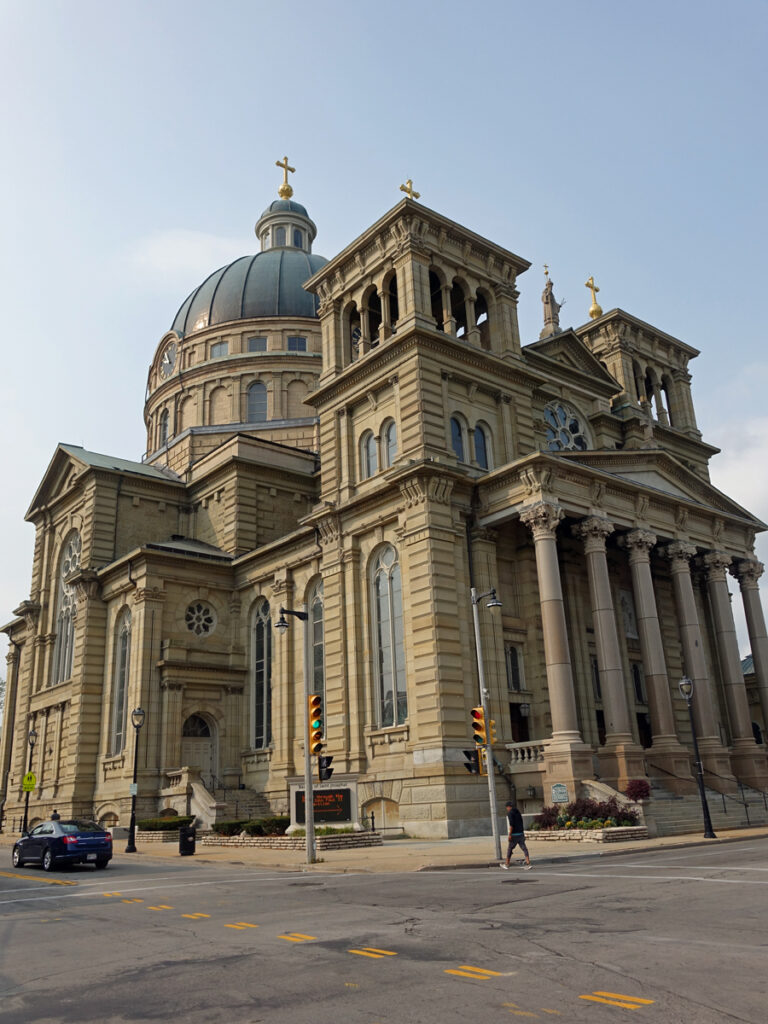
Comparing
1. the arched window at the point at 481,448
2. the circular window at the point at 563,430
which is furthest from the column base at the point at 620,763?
the circular window at the point at 563,430

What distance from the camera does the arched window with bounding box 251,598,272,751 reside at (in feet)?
140

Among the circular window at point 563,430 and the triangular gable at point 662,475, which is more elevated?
the circular window at point 563,430

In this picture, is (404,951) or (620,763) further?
(620,763)

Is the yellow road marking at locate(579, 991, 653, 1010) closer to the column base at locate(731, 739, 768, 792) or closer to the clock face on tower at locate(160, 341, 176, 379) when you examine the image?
the column base at locate(731, 739, 768, 792)

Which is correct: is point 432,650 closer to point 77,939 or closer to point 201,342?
point 77,939

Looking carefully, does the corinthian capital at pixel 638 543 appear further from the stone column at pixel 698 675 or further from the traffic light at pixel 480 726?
the traffic light at pixel 480 726

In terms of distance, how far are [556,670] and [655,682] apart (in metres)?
5.69

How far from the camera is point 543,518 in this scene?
3219cm

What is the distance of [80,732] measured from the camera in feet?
146

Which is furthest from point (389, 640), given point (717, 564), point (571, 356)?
point (571, 356)

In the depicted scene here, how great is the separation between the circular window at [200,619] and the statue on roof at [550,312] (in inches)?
927

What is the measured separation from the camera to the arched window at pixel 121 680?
144 ft

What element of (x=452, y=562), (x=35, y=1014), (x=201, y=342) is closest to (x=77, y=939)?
(x=35, y=1014)

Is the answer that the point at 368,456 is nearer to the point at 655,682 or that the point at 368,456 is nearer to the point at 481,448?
the point at 481,448
